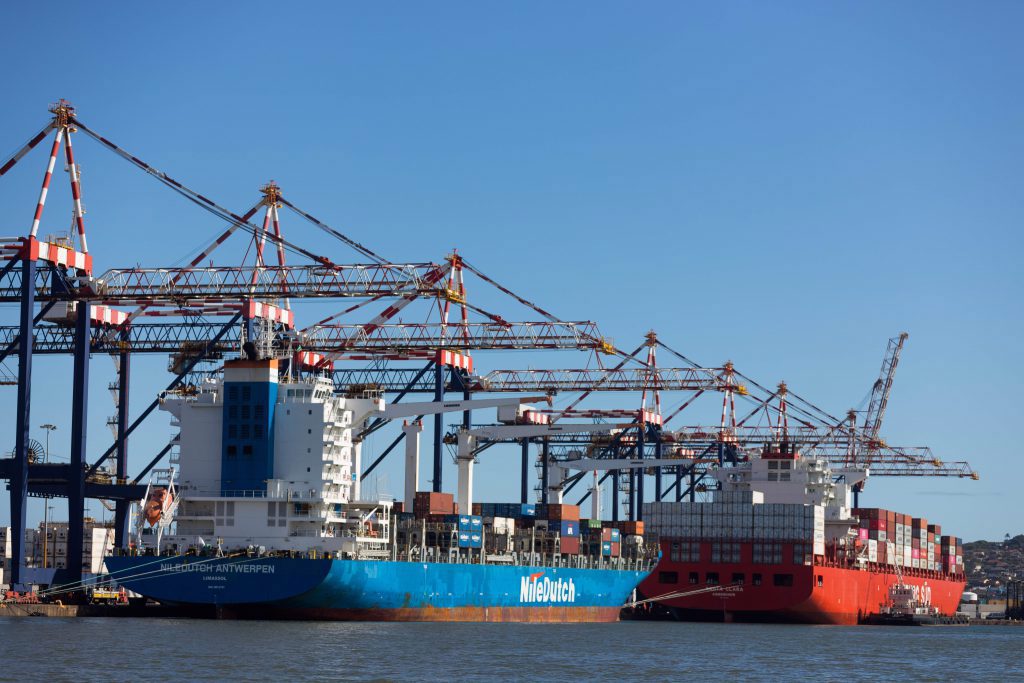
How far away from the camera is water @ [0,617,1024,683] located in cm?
3750

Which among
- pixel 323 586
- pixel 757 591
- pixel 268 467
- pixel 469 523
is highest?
pixel 268 467

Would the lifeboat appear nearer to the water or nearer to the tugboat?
the water

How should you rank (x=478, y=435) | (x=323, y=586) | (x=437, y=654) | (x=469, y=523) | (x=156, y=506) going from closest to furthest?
(x=437, y=654)
(x=323, y=586)
(x=156, y=506)
(x=469, y=523)
(x=478, y=435)

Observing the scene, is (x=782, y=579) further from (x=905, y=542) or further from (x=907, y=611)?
(x=905, y=542)

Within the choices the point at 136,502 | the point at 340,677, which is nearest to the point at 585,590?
the point at 136,502

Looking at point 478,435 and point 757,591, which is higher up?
point 478,435

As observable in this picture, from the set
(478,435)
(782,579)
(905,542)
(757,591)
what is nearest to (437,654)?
(478,435)

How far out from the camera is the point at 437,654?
141ft

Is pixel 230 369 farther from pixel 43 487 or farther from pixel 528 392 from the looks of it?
pixel 528 392

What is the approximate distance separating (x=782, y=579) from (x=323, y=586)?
97.9 feet

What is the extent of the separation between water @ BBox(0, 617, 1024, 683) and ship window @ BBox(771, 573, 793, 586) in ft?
53.2

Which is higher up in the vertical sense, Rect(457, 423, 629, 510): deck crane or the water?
Rect(457, 423, 629, 510): deck crane

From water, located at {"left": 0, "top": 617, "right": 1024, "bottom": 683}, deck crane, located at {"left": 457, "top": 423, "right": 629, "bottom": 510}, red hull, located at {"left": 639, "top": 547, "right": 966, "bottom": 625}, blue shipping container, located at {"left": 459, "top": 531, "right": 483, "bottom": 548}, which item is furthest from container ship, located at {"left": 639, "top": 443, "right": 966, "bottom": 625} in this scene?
blue shipping container, located at {"left": 459, "top": 531, "right": 483, "bottom": 548}

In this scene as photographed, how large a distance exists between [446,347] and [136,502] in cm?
1369
